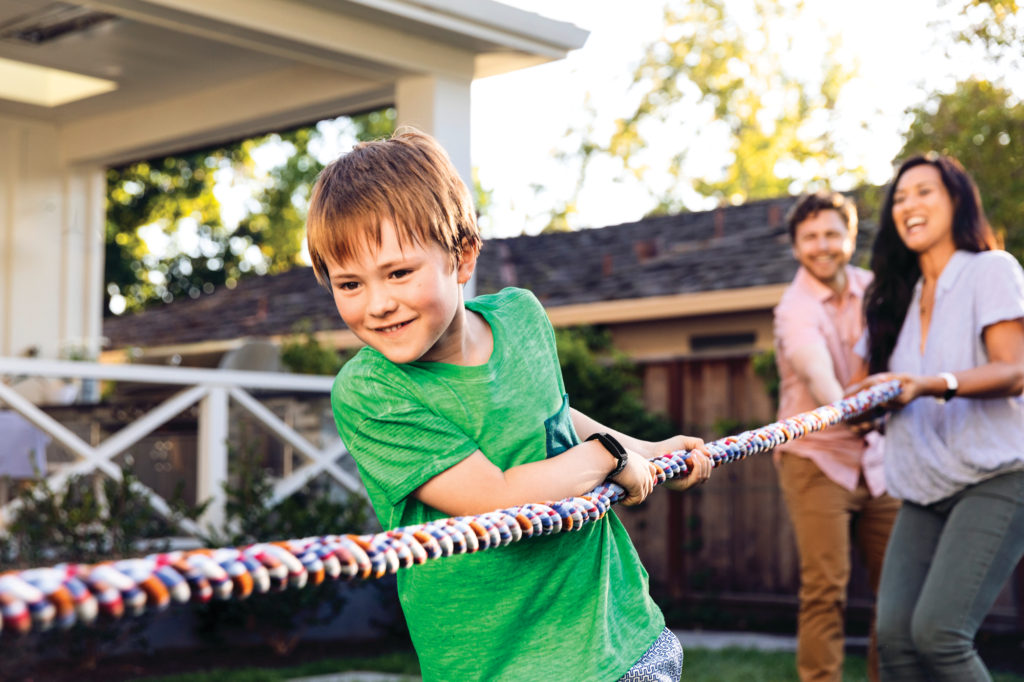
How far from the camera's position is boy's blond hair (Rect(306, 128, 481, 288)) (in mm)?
1750

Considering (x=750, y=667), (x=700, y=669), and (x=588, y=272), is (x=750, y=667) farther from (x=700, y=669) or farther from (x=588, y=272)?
(x=588, y=272)

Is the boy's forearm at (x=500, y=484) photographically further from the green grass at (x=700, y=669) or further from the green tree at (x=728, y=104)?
the green tree at (x=728, y=104)

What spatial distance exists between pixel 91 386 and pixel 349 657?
14.5 feet

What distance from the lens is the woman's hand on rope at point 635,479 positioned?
1911mm

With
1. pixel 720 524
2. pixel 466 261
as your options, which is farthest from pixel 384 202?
pixel 720 524

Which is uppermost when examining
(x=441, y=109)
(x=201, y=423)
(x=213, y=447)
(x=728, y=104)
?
(x=728, y=104)

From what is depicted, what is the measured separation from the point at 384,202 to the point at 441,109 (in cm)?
553

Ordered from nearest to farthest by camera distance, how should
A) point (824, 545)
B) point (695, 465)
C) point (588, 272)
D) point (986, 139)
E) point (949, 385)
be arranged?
point (695, 465) < point (949, 385) < point (824, 545) < point (986, 139) < point (588, 272)

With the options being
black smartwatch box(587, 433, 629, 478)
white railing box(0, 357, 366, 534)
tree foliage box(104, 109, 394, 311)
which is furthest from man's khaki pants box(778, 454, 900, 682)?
tree foliage box(104, 109, 394, 311)

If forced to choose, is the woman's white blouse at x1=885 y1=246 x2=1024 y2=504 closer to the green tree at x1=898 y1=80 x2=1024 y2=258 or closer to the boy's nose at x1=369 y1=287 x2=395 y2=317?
the boy's nose at x1=369 y1=287 x2=395 y2=317

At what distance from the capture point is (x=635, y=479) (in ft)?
6.27

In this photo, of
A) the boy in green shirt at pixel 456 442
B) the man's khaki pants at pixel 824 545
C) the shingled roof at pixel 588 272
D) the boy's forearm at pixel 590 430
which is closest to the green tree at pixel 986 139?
the man's khaki pants at pixel 824 545

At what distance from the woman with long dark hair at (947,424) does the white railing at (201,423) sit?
4.49 meters

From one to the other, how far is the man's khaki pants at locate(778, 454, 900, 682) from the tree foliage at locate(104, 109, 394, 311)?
21.8 meters
